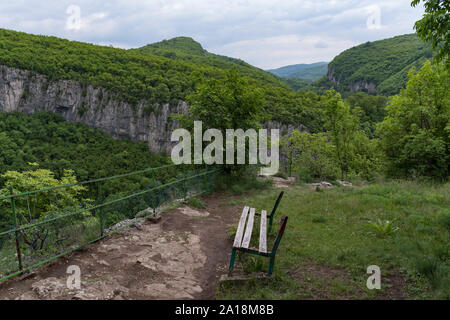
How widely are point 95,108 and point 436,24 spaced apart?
103800mm

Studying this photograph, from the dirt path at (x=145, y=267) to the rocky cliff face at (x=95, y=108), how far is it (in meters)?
89.8

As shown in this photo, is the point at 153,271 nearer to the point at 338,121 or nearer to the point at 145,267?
the point at 145,267

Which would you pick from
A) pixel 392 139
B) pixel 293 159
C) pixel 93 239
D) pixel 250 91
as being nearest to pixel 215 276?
pixel 93 239

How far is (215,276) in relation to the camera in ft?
16.1

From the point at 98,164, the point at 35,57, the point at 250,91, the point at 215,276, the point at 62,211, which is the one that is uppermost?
the point at 35,57

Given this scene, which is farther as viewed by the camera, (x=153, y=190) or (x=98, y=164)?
(x=98, y=164)

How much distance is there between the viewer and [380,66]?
Answer: 16062cm

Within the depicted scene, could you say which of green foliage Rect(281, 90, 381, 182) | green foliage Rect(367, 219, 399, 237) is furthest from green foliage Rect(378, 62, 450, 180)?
green foliage Rect(367, 219, 399, 237)

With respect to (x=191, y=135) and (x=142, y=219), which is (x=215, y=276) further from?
(x=191, y=135)

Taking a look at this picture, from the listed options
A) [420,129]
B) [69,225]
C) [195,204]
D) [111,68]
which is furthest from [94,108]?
[69,225]

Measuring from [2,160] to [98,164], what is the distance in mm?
18170

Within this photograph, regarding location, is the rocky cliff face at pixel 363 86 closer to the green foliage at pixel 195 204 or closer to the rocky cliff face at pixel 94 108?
the rocky cliff face at pixel 94 108

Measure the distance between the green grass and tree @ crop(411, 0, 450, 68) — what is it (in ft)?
11.4

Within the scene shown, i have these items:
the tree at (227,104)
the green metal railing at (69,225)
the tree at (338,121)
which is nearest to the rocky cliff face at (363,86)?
the tree at (338,121)
